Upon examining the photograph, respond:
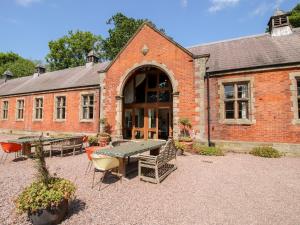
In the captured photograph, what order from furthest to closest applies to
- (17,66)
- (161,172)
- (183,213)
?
1. (17,66)
2. (161,172)
3. (183,213)

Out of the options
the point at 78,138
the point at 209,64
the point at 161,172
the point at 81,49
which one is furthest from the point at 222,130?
the point at 81,49

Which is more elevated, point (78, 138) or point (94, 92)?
point (94, 92)

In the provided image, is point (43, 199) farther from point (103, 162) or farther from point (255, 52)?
point (255, 52)

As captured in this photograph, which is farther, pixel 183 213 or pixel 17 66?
pixel 17 66

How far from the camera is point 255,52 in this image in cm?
1125

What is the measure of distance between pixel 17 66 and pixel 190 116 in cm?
4313

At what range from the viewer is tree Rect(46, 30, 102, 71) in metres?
35.5

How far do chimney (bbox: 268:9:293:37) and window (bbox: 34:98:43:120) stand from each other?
20486 mm

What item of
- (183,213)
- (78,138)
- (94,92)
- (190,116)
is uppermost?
(94,92)

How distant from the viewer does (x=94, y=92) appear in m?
15.0

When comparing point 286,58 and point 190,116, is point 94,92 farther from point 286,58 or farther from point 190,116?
point 286,58

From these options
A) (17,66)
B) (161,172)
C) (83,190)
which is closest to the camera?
(83,190)

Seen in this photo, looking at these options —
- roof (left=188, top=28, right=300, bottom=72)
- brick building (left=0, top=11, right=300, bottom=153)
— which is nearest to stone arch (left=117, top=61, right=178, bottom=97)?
brick building (left=0, top=11, right=300, bottom=153)

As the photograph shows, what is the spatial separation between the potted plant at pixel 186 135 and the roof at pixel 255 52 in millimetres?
3407
